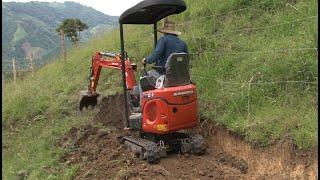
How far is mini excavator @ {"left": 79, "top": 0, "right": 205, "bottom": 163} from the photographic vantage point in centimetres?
770

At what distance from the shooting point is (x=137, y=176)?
727cm

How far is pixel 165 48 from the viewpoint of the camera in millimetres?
8125

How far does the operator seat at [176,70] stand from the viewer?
7691 millimetres

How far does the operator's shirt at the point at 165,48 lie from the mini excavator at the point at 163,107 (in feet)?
1.05

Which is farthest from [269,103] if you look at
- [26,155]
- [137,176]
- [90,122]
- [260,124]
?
[26,155]

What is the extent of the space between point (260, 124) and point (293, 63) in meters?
1.26

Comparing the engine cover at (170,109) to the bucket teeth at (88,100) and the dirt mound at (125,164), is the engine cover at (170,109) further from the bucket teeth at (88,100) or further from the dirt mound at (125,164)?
the bucket teeth at (88,100)

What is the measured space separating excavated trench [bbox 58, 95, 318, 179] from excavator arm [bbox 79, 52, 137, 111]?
1.09 meters

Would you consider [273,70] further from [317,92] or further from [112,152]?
[112,152]

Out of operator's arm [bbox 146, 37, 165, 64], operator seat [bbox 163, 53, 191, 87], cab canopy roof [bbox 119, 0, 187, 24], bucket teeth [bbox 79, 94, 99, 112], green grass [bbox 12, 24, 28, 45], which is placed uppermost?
cab canopy roof [bbox 119, 0, 187, 24]

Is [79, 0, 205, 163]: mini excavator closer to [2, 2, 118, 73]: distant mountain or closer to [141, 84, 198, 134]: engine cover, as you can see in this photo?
[141, 84, 198, 134]: engine cover

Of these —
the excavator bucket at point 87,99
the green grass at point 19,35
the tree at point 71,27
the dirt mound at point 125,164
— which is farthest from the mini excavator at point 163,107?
the green grass at point 19,35

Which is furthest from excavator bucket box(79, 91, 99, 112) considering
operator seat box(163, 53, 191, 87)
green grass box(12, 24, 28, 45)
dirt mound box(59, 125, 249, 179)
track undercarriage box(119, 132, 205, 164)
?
green grass box(12, 24, 28, 45)

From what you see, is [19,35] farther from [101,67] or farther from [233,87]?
[233,87]
